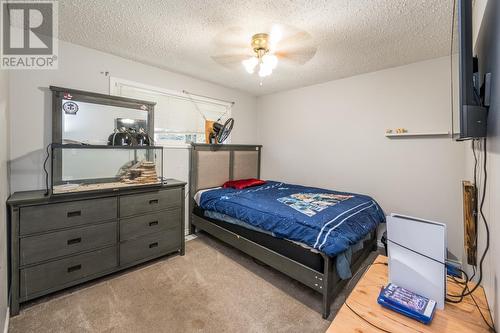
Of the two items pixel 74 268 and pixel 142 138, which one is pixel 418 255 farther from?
pixel 142 138

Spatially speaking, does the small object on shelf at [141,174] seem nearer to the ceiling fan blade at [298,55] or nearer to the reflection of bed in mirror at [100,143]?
the reflection of bed in mirror at [100,143]

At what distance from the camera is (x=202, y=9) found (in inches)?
71.4

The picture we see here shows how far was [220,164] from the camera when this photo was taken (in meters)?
3.74

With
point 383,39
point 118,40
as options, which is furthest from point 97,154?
point 383,39

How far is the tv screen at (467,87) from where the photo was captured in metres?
0.96

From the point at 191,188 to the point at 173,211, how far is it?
0.72 meters

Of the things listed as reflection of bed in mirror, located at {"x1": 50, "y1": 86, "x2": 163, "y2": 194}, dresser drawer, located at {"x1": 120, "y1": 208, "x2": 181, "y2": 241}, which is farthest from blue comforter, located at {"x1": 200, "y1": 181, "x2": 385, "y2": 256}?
reflection of bed in mirror, located at {"x1": 50, "y1": 86, "x2": 163, "y2": 194}

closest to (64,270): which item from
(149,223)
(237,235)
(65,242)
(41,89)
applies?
(65,242)

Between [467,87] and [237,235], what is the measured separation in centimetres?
231

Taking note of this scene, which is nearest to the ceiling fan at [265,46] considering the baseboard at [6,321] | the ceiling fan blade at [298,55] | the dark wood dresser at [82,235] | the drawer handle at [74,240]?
the ceiling fan blade at [298,55]

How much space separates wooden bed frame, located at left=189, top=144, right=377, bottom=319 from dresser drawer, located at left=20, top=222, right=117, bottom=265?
125 centimetres

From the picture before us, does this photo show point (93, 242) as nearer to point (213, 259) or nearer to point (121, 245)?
point (121, 245)

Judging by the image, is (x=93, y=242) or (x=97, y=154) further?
(x=97, y=154)

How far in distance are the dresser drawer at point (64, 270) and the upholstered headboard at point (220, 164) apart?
4.63 ft
